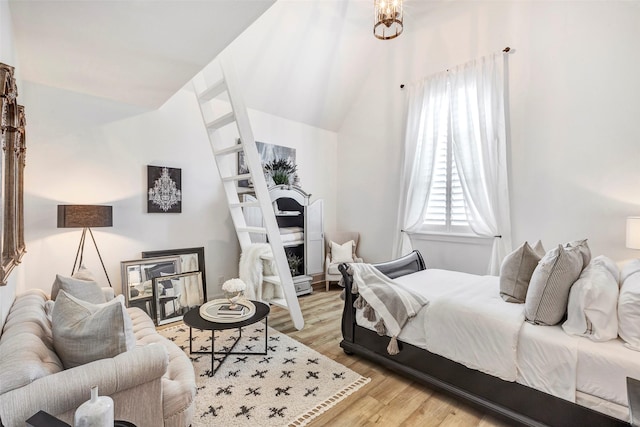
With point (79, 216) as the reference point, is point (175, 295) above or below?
below

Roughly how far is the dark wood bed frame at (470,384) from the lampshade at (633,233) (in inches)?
70.9

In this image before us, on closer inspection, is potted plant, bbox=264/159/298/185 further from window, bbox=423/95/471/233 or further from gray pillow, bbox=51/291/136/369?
gray pillow, bbox=51/291/136/369

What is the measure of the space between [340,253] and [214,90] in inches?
115

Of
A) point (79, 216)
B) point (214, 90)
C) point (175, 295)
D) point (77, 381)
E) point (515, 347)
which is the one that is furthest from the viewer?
point (175, 295)

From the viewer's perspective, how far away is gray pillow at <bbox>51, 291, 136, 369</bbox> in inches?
51.4

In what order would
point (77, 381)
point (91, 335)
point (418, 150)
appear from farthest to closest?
point (418, 150) → point (91, 335) → point (77, 381)

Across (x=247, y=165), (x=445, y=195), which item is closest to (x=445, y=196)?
(x=445, y=195)

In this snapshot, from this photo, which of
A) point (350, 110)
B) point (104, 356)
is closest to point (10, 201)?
point (104, 356)

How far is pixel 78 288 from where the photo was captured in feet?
6.93

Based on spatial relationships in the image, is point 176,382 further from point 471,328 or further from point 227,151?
point 227,151

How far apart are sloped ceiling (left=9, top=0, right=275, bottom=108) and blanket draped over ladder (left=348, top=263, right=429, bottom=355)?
204 cm

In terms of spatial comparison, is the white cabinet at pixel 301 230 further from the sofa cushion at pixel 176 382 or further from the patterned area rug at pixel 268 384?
the sofa cushion at pixel 176 382

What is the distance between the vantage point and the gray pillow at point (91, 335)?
4.28ft

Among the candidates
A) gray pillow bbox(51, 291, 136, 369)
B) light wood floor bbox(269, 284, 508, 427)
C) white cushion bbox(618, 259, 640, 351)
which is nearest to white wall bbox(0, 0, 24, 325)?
gray pillow bbox(51, 291, 136, 369)
